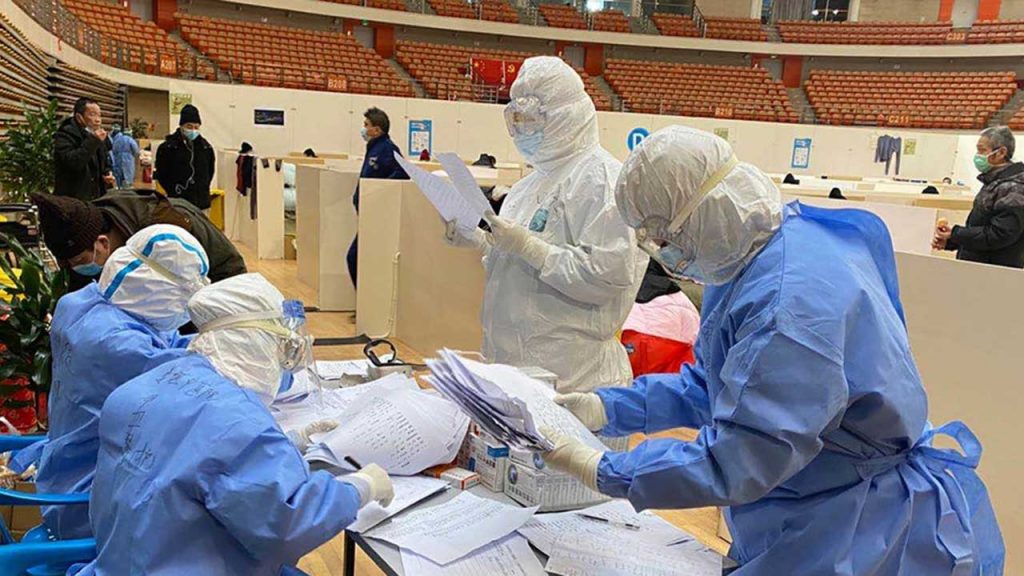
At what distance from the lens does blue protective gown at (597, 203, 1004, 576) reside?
0.93 meters

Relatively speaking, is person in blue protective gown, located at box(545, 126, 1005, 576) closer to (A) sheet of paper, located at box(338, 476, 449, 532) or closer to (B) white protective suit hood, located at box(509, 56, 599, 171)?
(A) sheet of paper, located at box(338, 476, 449, 532)

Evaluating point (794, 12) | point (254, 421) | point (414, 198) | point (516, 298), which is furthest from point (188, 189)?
point (794, 12)

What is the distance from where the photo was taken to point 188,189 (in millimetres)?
6324

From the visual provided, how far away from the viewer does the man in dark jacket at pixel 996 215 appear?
344cm

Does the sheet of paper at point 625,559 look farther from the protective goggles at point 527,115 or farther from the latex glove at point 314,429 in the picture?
the protective goggles at point 527,115

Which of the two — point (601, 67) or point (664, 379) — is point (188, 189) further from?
point (601, 67)

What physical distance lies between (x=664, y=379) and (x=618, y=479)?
1.08 feet

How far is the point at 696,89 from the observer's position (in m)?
18.8

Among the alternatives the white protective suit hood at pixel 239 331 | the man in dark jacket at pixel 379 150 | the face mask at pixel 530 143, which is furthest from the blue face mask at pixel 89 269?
the man in dark jacket at pixel 379 150

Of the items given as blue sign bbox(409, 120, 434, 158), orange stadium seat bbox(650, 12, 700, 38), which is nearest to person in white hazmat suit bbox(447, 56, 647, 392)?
blue sign bbox(409, 120, 434, 158)

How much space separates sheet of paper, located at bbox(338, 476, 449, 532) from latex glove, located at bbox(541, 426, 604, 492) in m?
0.31

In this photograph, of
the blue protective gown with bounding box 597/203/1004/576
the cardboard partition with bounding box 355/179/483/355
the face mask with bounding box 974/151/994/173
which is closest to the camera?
the blue protective gown with bounding box 597/203/1004/576

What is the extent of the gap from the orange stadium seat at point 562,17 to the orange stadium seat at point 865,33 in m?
5.25

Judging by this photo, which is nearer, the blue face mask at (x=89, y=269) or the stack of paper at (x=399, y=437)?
the stack of paper at (x=399, y=437)
